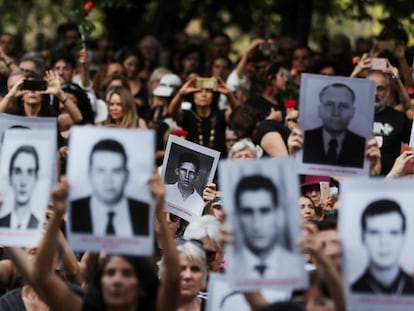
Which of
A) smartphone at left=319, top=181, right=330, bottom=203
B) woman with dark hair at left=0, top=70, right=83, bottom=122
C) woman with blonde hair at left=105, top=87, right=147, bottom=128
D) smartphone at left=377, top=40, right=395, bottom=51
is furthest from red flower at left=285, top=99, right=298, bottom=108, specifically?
smartphone at left=319, top=181, right=330, bottom=203

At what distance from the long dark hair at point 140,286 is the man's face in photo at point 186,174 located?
3.19 meters

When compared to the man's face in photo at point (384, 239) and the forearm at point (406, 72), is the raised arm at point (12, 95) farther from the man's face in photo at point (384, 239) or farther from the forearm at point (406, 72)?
the man's face in photo at point (384, 239)

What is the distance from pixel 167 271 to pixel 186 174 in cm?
334

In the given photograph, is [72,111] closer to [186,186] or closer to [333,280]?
[186,186]

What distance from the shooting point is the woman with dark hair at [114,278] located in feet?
24.9

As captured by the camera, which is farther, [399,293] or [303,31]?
[303,31]

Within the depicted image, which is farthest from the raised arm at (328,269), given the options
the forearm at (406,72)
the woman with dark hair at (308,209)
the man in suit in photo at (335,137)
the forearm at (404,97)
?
the forearm at (406,72)

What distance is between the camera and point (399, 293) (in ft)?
24.1

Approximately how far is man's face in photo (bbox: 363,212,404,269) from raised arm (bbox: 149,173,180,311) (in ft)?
3.03

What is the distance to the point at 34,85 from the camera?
13031 mm

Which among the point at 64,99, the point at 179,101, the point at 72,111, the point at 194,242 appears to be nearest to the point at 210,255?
the point at 194,242

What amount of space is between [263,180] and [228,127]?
6.81m

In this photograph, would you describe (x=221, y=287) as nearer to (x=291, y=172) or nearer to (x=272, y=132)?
(x=291, y=172)

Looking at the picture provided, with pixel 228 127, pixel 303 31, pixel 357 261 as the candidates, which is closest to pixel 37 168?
pixel 357 261
